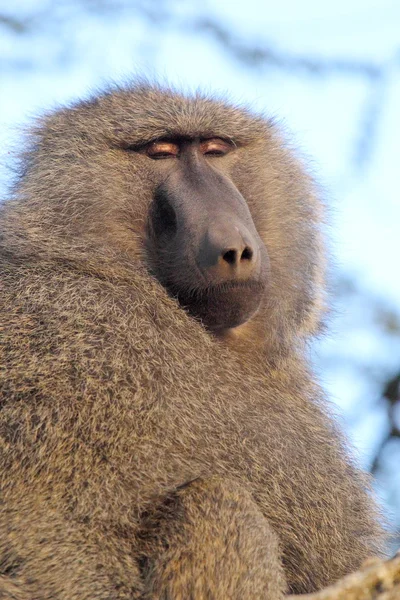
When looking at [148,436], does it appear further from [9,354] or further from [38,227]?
[38,227]

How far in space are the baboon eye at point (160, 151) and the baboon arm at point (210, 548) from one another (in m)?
1.78

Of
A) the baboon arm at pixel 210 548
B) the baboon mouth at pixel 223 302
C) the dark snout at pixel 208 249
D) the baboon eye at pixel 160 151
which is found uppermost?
the baboon eye at pixel 160 151

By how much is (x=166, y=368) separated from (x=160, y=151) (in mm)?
1275

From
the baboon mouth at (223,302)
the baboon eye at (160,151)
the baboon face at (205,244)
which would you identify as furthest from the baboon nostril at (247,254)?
the baboon eye at (160,151)

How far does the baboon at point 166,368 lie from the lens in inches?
139

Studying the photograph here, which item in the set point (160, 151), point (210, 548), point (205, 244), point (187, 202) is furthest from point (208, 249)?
point (210, 548)

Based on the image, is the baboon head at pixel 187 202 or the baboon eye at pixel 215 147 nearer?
the baboon head at pixel 187 202

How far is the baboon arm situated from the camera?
343 cm

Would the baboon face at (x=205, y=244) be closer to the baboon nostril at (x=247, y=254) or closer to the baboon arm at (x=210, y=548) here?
the baboon nostril at (x=247, y=254)

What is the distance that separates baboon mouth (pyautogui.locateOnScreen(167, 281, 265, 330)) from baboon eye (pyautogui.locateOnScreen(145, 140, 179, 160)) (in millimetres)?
765

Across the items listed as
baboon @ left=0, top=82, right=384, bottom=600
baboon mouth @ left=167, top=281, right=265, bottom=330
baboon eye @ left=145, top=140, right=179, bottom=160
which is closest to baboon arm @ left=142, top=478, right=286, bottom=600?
baboon @ left=0, top=82, right=384, bottom=600

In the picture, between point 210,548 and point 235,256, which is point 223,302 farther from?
point 210,548

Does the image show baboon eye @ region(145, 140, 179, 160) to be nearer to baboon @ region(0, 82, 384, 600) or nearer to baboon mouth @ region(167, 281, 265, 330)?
baboon @ region(0, 82, 384, 600)

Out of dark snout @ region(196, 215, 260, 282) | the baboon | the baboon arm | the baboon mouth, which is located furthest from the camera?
the baboon mouth
